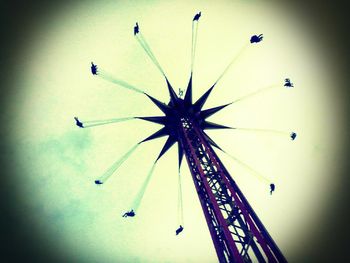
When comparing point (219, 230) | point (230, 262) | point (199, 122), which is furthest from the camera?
point (199, 122)

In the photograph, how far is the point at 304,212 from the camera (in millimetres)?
17766

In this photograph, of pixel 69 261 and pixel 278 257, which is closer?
pixel 278 257

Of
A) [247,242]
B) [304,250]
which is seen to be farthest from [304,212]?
[247,242]

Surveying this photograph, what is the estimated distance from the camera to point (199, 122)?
34.3ft

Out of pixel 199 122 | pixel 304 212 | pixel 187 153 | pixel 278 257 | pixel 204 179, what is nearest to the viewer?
pixel 278 257

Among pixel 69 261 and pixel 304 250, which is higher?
pixel 69 261

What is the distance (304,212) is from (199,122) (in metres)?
13.3

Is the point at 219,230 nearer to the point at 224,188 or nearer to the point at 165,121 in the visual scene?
the point at 224,188

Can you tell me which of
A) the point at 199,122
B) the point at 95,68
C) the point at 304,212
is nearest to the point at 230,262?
the point at 199,122

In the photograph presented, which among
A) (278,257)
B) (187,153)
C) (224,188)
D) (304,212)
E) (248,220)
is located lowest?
(278,257)

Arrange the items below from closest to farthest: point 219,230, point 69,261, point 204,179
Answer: point 219,230, point 204,179, point 69,261

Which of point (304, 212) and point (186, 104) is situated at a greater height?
point (186, 104)

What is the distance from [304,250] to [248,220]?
13603 mm

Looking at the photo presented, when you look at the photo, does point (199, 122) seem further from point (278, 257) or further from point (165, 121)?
point (278, 257)
